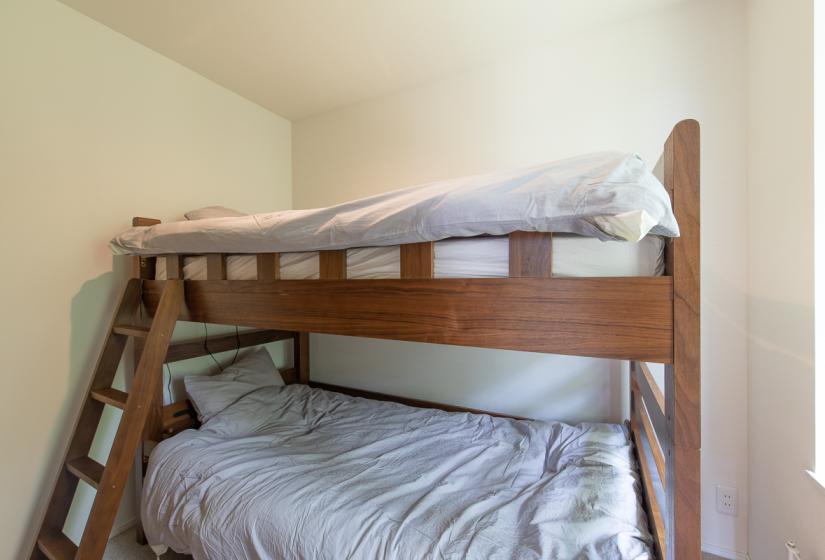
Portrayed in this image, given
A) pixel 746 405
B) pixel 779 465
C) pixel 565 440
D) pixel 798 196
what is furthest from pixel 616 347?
pixel 746 405

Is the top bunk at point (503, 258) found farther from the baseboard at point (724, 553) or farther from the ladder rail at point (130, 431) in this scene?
the baseboard at point (724, 553)

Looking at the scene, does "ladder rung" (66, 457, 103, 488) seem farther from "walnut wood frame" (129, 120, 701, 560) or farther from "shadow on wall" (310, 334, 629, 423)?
"shadow on wall" (310, 334, 629, 423)

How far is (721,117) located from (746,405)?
4.30 ft

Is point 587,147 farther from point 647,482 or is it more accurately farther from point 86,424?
point 86,424

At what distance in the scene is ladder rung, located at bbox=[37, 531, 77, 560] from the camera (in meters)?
1.29

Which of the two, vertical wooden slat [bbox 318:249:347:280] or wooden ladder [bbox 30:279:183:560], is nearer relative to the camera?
vertical wooden slat [bbox 318:249:347:280]

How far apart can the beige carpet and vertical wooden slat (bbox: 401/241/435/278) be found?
1.75 meters

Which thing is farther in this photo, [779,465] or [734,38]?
[734,38]

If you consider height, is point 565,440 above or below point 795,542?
above

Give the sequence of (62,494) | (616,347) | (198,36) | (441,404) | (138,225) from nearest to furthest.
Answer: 1. (616,347)
2. (62,494)
3. (138,225)
4. (198,36)
5. (441,404)

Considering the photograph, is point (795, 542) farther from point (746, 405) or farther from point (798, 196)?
point (798, 196)

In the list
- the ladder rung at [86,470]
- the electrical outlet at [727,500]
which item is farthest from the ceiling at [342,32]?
the electrical outlet at [727,500]

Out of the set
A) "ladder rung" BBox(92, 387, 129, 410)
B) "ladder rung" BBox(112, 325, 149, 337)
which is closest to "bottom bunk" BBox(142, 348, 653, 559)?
"ladder rung" BBox(92, 387, 129, 410)

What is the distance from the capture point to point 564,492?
43.9 inches
